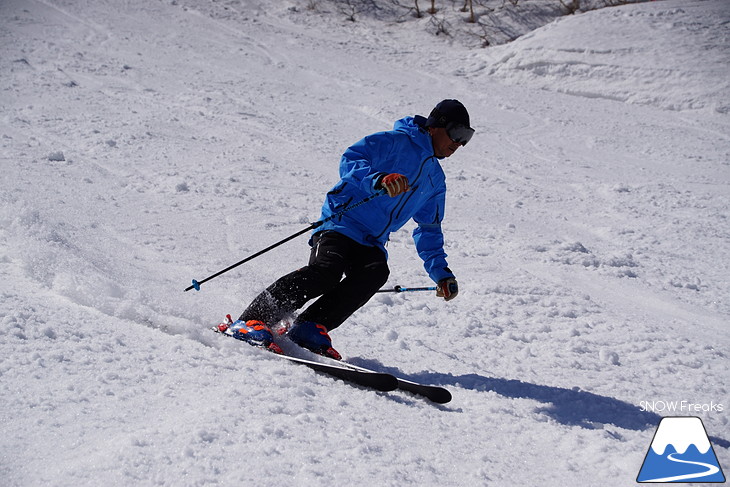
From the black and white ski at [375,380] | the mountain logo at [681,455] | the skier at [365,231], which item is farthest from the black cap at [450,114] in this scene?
the mountain logo at [681,455]

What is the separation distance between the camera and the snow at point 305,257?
2.28 meters

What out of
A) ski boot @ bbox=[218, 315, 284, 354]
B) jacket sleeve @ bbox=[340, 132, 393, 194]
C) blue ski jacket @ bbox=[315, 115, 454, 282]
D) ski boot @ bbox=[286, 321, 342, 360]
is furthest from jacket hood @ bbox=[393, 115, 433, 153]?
ski boot @ bbox=[218, 315, 284, 354]

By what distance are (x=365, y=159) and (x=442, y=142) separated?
1.54 ft

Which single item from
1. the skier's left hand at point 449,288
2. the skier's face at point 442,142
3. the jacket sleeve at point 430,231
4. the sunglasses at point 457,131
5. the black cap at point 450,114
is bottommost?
A: the skier's left hand at point 449,288

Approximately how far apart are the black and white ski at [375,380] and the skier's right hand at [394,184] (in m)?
0.87

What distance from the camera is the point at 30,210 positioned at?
4738 mm

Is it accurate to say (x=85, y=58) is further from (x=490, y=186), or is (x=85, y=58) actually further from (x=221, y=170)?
(x=490, y=186)

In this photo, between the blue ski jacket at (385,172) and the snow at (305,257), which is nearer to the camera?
the snow at (305,257)

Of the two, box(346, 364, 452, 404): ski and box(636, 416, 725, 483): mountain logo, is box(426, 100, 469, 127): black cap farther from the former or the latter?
box(636, 416, 725, 483): mountain logo

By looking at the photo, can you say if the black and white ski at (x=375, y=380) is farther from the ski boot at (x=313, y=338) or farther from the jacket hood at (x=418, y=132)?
the jacket hood at (x=418, y=132)

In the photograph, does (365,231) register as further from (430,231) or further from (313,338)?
(313,338)

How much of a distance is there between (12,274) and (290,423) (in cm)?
209

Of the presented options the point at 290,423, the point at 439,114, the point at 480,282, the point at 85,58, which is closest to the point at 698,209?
the point at 480,282

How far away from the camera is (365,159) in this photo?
3.55 m
